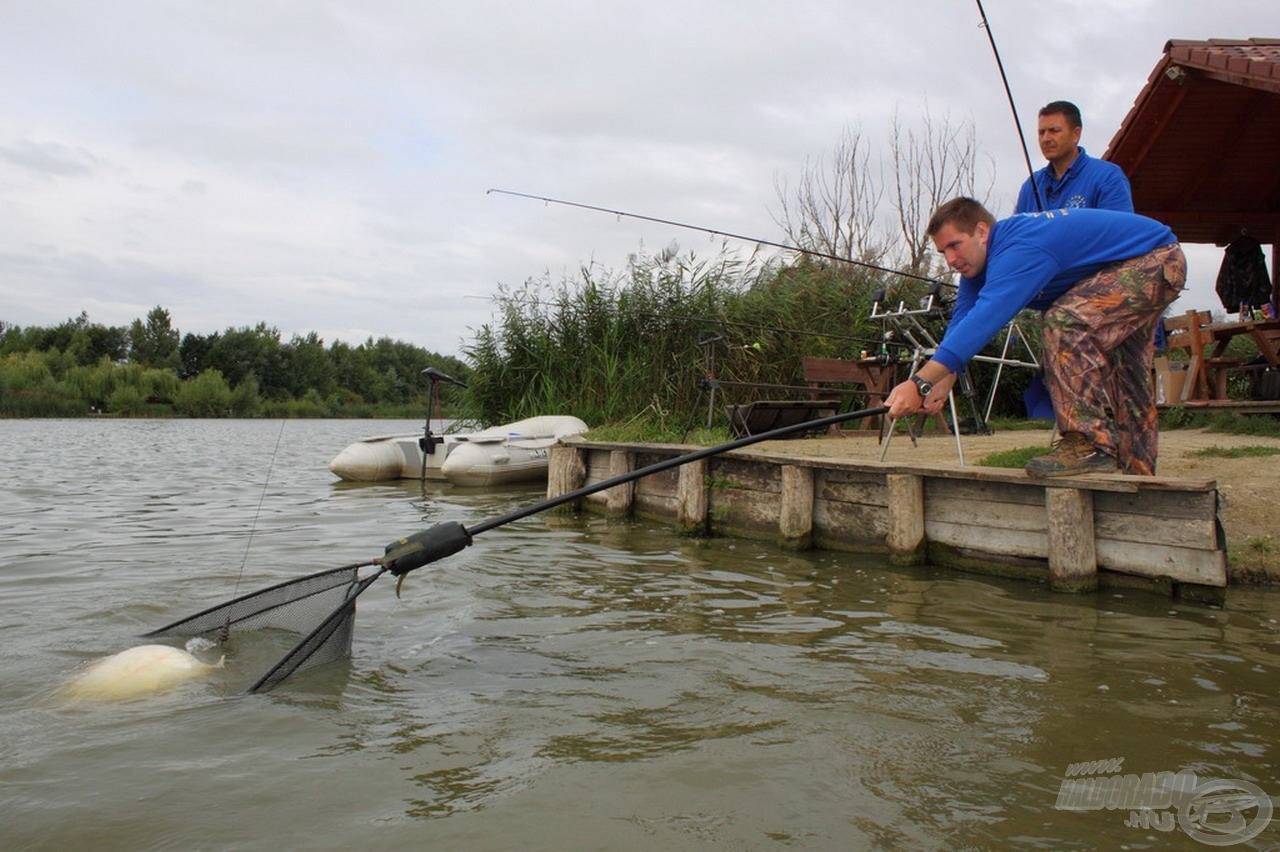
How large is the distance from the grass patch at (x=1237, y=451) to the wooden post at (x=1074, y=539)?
8.25 feet

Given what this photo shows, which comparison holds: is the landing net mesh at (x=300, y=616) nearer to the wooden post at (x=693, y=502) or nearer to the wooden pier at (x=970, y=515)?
the wooden pier at (x=970, y=515)

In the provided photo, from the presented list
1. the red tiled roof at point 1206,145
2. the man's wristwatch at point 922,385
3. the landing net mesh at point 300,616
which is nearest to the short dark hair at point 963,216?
the man's wristwatch at point 922,385

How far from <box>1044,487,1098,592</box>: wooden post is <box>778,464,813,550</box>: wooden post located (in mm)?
2033

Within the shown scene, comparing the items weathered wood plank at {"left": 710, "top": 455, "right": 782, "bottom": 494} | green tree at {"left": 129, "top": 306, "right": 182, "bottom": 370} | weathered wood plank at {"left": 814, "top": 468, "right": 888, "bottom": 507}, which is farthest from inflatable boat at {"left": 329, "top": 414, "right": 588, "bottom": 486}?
green tree at {"left": 129, "top": 306, "right": 182, "bottom": 370}

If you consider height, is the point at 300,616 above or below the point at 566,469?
below

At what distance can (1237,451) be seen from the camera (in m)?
6.81

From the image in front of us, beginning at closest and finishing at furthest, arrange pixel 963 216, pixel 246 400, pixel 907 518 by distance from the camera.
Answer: pixel 963 216 < pixel 907 518 < pixel 246 400

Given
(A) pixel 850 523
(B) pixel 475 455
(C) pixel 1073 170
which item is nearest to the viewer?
(C) pixel 1073 170

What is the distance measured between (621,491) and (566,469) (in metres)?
0.84

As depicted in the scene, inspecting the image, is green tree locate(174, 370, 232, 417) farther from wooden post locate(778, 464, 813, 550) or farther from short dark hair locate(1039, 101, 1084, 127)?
short dark hair locate(1039, 101, 1084, 127)

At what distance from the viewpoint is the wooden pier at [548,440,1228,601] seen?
4.84 meters

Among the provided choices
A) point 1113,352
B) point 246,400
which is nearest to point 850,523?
point 1113,352

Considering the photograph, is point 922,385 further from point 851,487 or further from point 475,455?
point 475,455

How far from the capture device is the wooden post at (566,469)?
9.40 meters
